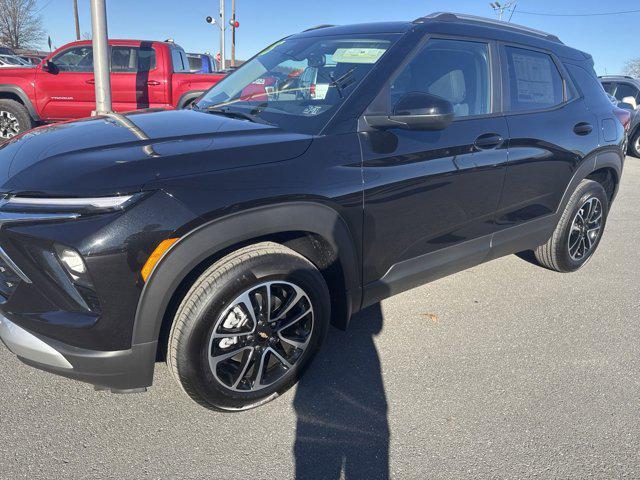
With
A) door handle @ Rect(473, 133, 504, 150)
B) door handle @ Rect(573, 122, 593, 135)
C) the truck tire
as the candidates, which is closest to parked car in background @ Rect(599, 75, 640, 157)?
door handle @ Rect(573, 122, 593, 135)

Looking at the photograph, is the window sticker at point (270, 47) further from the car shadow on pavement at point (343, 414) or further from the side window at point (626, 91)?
the side window at point (626, 91)

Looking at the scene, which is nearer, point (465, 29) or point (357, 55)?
point (357, 55)

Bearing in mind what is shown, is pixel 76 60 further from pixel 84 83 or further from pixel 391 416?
pixel 391 416

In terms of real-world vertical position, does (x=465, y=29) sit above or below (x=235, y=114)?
above

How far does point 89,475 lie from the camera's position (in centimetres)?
195

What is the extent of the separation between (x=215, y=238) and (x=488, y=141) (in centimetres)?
181

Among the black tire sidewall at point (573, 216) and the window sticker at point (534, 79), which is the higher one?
the window sticker at point (534, 79)

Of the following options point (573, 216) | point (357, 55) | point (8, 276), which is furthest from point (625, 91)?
point (8, 276)

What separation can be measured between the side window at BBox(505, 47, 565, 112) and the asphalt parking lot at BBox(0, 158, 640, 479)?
59.0 inches

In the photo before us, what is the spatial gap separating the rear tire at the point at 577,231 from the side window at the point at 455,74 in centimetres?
137

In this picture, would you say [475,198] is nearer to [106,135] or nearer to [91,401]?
[106,135]

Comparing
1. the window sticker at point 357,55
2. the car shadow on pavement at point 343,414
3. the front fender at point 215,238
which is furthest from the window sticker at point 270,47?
the car shadow on pavement at point 343,414

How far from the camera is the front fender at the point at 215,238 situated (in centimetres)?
187

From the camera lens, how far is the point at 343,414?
2355 mm
